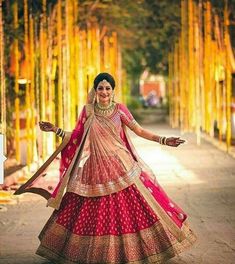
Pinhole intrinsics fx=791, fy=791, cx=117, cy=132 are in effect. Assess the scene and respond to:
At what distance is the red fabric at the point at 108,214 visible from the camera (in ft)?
22.2

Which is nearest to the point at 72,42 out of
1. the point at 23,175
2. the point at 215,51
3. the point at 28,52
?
the point at 215,51

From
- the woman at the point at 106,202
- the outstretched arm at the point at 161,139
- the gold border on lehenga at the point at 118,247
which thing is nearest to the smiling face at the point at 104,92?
the woman at the point at 106,202

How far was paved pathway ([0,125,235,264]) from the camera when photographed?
7430 millimetres

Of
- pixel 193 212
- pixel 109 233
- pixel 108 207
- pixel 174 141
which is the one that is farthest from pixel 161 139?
pixel 193 212

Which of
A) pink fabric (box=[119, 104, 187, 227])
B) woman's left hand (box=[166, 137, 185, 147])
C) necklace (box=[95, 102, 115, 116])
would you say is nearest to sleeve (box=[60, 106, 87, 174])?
necklace (box=[95, 102, 115, 116])

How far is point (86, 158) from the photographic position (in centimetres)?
706

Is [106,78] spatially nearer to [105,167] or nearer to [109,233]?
[105,167]

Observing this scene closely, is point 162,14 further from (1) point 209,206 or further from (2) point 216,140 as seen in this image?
(1) point 209,206

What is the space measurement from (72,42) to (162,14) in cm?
1085

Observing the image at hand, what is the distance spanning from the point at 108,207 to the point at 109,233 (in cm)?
24

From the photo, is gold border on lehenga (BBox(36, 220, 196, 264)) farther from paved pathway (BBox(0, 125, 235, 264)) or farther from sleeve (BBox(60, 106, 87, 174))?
sleeve (BBox(60, 106, 87, 174))

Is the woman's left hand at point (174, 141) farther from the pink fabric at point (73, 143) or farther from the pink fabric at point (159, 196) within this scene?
the pink fabric at point (73, 143)

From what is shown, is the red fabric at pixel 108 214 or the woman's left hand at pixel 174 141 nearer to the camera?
the red fabric at pixel 108 214

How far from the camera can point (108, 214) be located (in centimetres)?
679
